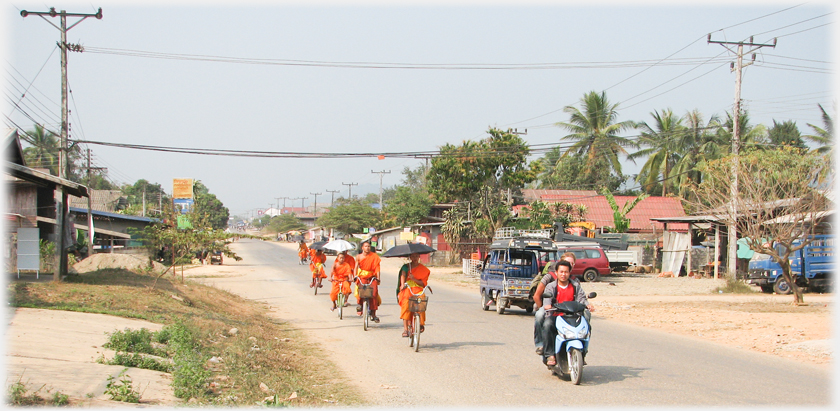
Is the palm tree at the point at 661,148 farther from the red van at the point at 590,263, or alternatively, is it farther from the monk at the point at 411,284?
the monk at the point at 411,284

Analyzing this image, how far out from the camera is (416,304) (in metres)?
11.1

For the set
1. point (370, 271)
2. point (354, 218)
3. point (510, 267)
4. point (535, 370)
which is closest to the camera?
point (535, 370)

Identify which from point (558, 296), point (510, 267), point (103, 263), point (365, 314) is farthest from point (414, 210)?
point (558, 296)

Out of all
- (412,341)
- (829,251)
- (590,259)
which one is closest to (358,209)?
(590,259)

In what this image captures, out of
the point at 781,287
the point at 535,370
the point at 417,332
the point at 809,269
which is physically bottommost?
the point at 781,287

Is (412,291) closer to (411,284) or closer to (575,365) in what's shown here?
(411,284)

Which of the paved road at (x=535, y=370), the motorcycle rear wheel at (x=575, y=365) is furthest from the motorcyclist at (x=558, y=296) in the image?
the paved road at (x=535, y=370)

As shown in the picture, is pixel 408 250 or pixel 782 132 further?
pixel 782 132

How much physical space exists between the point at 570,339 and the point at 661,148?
4767 cm

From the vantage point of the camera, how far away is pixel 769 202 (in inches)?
872

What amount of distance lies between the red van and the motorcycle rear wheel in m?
24.3

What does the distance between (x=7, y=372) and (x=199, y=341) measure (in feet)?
13.2

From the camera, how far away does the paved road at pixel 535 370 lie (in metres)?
7.57

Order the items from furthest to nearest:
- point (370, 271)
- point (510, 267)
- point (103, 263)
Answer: point (103, 263), point (510, 267), point (370, 271)
